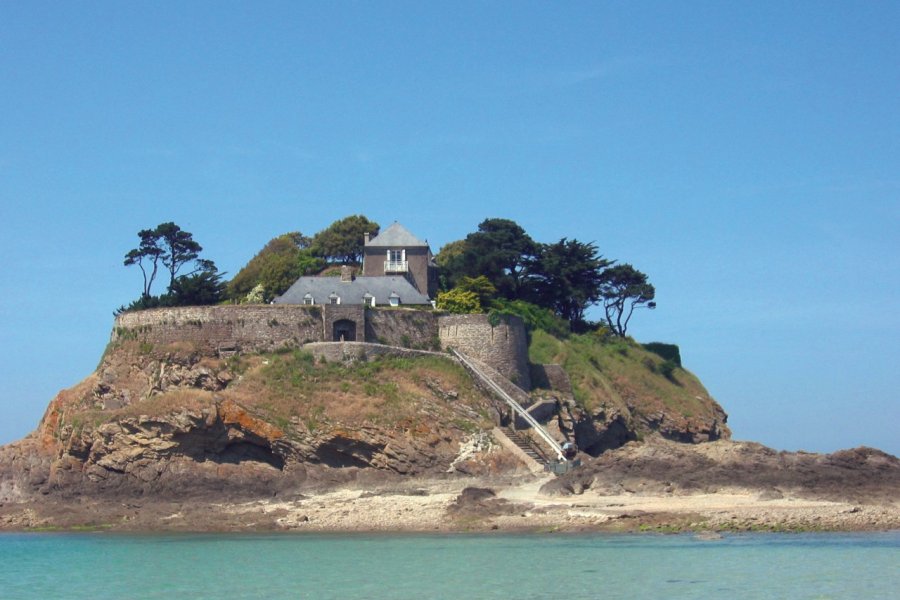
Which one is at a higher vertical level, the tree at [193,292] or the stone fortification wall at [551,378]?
the tree at [193,292]

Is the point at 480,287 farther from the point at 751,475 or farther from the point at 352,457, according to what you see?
the point at 751,475

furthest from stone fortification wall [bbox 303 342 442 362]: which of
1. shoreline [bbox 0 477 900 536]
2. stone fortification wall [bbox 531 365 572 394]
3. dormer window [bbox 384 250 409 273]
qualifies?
dormer window [bbox 384 250 409 273]

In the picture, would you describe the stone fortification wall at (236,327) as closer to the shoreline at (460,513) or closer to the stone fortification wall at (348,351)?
the stone fortification wall at (348,351)

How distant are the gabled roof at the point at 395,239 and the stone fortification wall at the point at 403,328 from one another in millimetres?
6925

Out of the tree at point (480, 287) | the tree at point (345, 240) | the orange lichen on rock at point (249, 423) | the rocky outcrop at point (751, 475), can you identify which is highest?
the tree at point (345, 240)

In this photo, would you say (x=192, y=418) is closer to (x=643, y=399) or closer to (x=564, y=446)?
(x=564, y=446)

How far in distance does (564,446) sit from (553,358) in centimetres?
986

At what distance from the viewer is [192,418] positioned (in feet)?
144

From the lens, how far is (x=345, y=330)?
167ft

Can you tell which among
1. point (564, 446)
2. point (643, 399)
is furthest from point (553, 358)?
point (564, 446)

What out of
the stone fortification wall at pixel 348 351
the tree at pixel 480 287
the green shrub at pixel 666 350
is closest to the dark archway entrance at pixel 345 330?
the stone fortification wall at pixel 348 351

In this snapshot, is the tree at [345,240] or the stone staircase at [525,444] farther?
the tree at [345,240]

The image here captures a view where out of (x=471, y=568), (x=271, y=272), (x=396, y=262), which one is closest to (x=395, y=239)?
(x=396, y=262)

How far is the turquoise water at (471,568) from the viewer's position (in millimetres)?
27984
